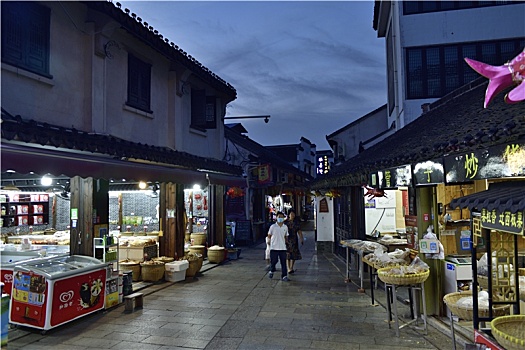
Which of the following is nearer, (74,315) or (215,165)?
(74,315)

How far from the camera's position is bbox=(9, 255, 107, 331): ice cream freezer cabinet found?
7301 millimetres

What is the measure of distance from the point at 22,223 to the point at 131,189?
3760mm

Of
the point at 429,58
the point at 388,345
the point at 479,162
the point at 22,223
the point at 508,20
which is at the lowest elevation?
the point at 388,345

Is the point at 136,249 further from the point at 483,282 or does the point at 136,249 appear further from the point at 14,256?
the point at 483,282

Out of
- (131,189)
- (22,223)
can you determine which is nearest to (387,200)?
(131,189)

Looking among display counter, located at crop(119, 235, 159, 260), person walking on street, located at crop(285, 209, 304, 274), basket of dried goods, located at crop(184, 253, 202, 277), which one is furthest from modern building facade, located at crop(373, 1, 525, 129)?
display counter, located at crop(119, 235, 159, 260)

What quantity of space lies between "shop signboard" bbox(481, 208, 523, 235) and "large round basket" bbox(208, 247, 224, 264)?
39.3ft

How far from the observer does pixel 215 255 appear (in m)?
14.9

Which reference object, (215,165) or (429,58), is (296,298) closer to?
(215,165)

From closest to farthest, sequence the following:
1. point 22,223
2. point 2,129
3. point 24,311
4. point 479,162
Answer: point 479,162 → point 2,129 → point 24,311 → point 22,223

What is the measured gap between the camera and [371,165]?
334 inches

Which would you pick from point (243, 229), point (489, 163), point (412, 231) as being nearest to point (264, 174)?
point (243, 229)

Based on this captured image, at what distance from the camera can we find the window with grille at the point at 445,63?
583 inches

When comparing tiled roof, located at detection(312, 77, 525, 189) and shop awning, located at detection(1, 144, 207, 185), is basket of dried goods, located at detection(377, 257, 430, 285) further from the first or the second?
shop awning, located at detection(1, 144, 207, 185)
